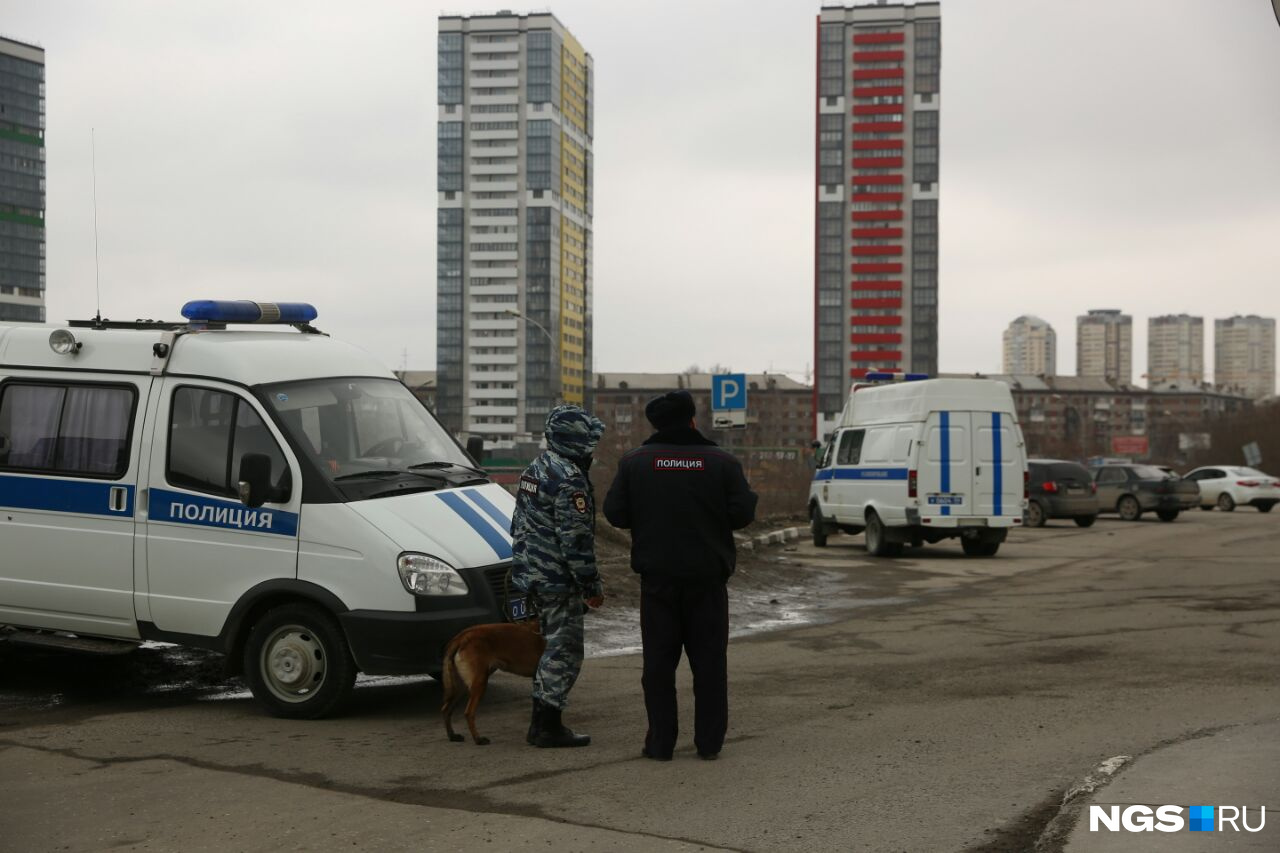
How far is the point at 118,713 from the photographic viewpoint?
28.4 ft

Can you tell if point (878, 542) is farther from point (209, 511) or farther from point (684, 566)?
point (684, 566)

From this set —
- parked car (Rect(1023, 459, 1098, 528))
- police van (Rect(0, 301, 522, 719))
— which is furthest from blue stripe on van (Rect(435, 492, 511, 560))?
parked car (Rect(1023, 459, 1098, 528))

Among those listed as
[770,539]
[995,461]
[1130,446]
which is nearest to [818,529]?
[770,539]

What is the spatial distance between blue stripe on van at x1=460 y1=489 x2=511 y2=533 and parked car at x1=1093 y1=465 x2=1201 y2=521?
28.6 metres

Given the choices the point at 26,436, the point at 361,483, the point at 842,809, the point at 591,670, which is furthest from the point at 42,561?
the point at 842,809

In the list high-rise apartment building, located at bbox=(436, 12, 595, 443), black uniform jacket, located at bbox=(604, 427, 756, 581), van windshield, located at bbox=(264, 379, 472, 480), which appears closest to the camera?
black uniform jacket, located at bbox=(604, 427, 756, 581)

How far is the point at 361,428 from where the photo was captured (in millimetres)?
9094

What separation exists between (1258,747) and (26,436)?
795 centimetres

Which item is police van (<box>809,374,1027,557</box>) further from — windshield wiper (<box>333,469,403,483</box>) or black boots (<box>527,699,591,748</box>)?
black boots (<box>527,699,591,748</box>)

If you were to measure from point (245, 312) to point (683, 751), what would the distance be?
4385mm

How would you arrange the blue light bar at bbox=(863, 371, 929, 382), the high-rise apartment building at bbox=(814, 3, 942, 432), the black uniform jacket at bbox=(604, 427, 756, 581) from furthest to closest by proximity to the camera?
the high-rise apartment building at bbox=(814, 3, 942, 432) < the blue light bar at bbox=(863, 371, 929, 382) < the black uniform jacket at bbox=(604, 427, 756, 581)

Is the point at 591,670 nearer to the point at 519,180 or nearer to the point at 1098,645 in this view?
the point at 1098,645

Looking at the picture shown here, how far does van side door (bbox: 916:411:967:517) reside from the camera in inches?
862

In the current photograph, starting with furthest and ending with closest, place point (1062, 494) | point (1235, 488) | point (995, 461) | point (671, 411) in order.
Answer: point (1235, 488) → point (1062, 494) → point (995, 461) → point (671, 411)
